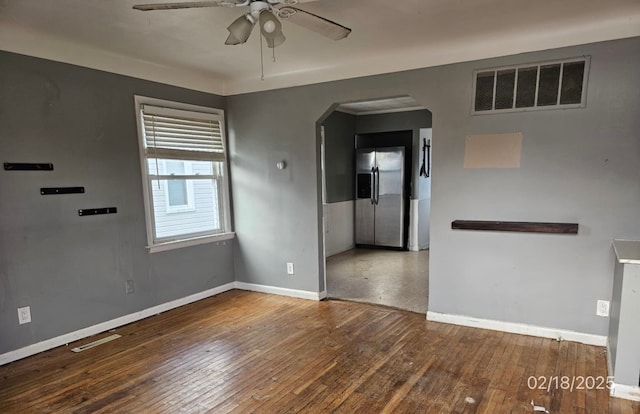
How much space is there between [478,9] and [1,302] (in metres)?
3.94

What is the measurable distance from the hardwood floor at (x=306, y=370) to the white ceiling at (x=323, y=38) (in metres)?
2.34

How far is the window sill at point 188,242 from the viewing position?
3693mm

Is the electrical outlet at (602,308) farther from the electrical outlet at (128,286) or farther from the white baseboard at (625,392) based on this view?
the electrical outlet at (128,286)

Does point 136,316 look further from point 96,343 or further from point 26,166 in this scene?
point 26,166

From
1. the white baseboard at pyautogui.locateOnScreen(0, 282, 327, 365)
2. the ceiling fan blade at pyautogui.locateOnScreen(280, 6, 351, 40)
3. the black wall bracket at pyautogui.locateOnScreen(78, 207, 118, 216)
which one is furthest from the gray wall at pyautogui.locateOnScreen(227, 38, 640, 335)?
the black wall bracket at pyautogui.locateOnScreen(78, 207, 118, 216)

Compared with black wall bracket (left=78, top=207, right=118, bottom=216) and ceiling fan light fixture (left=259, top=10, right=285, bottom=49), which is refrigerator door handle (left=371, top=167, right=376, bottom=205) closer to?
black wall bracket (left=78, top=207, right=118, bottom=216)

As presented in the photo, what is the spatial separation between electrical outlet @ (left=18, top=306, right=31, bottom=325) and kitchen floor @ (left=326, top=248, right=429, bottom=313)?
2753 millimetres

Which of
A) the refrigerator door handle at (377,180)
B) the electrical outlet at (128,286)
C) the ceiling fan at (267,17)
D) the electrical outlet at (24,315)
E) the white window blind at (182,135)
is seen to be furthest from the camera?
the refrigerator door handle at (377,180)

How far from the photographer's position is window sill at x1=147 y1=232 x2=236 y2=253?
12.1 feet

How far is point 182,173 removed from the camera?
12.9 feet

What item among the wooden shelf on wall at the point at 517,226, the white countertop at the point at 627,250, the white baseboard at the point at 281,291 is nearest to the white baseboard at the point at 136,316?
the white baseboard at the point at 281,291

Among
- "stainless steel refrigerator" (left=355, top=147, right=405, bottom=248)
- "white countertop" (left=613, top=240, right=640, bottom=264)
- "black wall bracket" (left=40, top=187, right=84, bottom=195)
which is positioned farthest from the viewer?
"stainless steel refrigerator" (left=355, top=147, right=405, bottom=248)

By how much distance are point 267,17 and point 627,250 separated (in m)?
2.64
